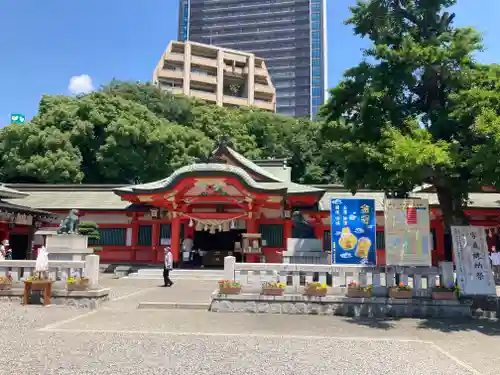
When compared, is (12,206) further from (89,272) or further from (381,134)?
(381,134)

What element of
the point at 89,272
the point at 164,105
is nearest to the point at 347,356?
the point at 89,272

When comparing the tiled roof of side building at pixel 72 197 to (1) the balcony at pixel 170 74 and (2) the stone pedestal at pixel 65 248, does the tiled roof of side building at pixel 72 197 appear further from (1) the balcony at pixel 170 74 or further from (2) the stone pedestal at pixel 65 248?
(1) the balcony at pixel 170 74

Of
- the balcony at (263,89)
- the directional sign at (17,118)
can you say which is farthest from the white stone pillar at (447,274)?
the balcony at (263,89)

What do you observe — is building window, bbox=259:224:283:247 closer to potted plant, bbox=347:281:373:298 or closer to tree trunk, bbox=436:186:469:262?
potted plant, bbox=347:281:373:298

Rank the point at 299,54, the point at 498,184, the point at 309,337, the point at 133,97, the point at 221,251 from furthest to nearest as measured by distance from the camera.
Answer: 1. the point at 299,54
2. the point at 133,97
3. the point at 221,251
4. the point at 498,184
5. the point at 309,337

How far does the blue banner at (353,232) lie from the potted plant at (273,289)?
7.29ft

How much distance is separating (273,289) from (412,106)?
6285 millimetres

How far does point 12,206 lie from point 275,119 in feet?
109

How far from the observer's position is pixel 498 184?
8391 mm

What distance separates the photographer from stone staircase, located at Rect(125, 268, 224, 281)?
18297mm

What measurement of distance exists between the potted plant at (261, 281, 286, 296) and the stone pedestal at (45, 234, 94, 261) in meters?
6.82

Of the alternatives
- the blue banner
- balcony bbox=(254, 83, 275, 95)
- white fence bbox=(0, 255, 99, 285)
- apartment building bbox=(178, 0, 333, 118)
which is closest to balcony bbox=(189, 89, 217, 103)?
balcony bbox=(254, 83, 275, 95)

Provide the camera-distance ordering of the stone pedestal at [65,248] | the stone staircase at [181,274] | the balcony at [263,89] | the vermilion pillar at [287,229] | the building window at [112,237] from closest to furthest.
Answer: the stone pedestal at [65,248], the stone staircase at [181,274], the vermilion pillar at [287,229], the building window at [112,237], the balcony at [263,89]

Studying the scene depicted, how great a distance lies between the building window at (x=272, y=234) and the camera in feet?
67.7
